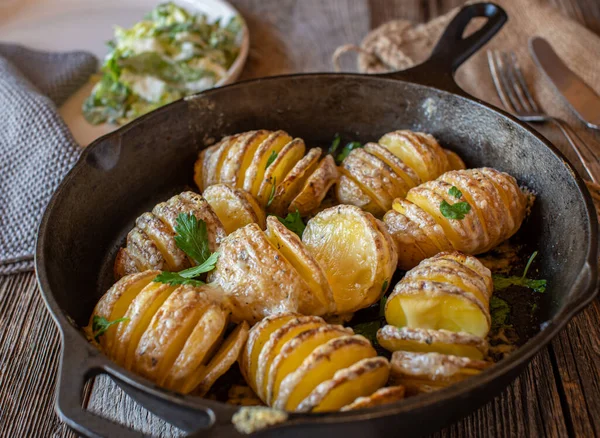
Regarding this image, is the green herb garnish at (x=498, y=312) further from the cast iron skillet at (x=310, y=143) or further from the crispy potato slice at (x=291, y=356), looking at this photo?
the crispy potato slice at (x=291, y=356)

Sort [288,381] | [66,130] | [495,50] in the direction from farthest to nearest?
[495,50] → [66,130] → [288,381]

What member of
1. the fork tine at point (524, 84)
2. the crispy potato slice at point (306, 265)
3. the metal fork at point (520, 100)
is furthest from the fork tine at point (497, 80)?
the crispy potato slice at point (306, 265)

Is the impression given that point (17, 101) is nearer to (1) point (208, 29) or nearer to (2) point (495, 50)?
(1) point (208, 29)

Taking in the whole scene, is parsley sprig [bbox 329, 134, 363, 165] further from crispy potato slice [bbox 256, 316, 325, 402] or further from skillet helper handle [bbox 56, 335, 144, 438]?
skillet helper handle [bbox 56, 335, 144, 438]

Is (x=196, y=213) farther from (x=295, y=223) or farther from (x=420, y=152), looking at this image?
(x=420, y=152)

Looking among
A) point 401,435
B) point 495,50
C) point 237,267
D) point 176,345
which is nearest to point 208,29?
point 495,50

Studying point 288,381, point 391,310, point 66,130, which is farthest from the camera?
point 66,130
